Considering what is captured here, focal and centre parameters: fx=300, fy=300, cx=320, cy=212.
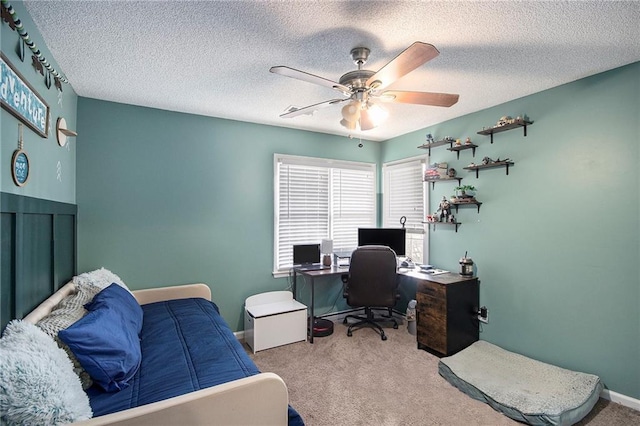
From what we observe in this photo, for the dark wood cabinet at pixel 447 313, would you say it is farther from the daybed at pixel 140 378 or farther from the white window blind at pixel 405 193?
the daybed at pixel 140 378

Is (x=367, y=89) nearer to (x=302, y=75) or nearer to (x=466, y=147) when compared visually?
(x=302, y=75)

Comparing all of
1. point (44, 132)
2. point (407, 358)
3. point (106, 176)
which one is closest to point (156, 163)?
point (106, 176)

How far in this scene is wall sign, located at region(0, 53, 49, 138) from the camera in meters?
1.37

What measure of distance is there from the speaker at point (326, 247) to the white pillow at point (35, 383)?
2818 mm

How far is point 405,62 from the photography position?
5.41 ft

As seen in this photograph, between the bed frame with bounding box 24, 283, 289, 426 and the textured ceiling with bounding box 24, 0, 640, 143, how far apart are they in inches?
67.5

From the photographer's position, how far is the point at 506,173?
3.01m

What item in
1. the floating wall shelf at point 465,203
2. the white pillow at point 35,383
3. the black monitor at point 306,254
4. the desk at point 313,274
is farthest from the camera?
the black monitor at point 306,254

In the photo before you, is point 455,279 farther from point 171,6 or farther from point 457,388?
point 171,6

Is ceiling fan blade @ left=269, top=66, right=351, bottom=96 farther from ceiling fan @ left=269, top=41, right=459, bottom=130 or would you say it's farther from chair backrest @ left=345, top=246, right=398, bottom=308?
chair backrest @ left=345, top=246, right=398, bottom=308

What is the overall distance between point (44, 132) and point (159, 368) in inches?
65.3

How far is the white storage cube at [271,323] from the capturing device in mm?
3123

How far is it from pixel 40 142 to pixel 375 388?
3.00 metres

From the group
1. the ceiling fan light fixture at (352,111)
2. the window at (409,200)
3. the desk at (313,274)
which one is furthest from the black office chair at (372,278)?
the ceiling fan light fixture at (352,111)
